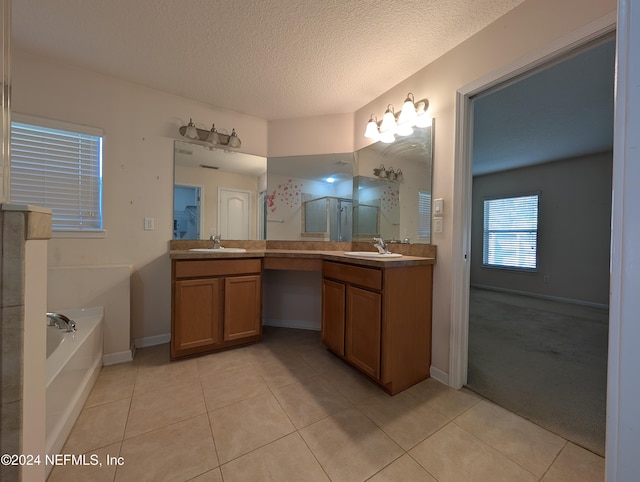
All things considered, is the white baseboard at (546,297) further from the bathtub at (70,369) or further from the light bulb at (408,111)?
the bathtub at (70,369)

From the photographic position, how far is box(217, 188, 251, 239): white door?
2.58m

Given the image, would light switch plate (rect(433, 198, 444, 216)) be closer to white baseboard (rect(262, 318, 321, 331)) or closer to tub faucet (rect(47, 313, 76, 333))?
white baseboard (rect(262, 318, 321, 331))

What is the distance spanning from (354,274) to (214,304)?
1.17 m

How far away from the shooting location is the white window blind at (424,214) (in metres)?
1.89

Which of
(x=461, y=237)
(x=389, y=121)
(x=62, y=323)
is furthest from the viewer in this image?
(x=389, y=121)

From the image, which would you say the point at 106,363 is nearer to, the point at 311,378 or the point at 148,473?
the point at 148,473

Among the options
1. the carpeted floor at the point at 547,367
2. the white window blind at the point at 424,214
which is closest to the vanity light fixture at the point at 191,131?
the white window blind at the point at 424,214

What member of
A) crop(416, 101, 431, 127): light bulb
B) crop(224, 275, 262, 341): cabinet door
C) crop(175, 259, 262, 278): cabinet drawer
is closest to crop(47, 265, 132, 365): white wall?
crop(175, 259, 262, 278): cabinet drawer

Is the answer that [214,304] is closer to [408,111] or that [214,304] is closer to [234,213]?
[234,213]

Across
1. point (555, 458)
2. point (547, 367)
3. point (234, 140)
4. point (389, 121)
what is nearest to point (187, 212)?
point (234, 140)

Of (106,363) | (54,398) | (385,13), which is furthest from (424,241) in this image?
(106,363)

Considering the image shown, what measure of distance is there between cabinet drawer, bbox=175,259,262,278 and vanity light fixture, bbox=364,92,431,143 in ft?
5.11

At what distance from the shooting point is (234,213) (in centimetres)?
263

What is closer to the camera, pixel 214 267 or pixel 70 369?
pixel 70 369
